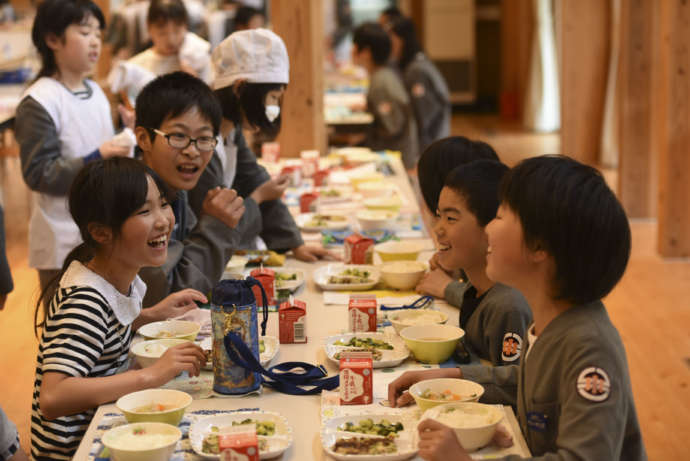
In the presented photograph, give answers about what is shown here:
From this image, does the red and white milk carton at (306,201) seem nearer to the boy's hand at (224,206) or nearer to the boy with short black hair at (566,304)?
the boy's hand at (224,206)

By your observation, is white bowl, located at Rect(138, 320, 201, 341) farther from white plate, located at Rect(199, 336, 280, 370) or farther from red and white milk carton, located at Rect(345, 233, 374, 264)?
red and white milk carton, located at Rect(345, 233, 374, 264)

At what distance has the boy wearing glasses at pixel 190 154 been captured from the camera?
8.76ft

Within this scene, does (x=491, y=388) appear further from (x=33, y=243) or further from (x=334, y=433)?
(x=33, y=243)

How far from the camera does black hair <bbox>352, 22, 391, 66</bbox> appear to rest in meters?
6.71

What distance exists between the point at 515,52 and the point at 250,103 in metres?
10.5

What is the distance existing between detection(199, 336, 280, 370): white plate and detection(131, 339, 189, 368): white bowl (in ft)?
0.20

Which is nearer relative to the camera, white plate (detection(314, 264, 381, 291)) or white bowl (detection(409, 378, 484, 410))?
white bowl (detection(409, 378, 484, 410))

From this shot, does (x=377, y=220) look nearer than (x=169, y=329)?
No

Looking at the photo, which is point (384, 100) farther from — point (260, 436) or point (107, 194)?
point (260, 436)

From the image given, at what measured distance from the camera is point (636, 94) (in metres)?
6.97

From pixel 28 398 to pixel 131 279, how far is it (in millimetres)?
2195

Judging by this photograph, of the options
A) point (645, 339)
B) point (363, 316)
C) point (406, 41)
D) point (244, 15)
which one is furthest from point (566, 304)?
point (244, 15)

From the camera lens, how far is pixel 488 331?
2.17m

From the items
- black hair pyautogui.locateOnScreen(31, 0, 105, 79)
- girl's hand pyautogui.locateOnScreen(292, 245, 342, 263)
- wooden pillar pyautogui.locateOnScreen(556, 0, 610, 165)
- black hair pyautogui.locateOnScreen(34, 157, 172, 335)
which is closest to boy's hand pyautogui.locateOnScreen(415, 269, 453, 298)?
girl's hand pyautogui.locateOnScreen(292, 245, 342, 263)
